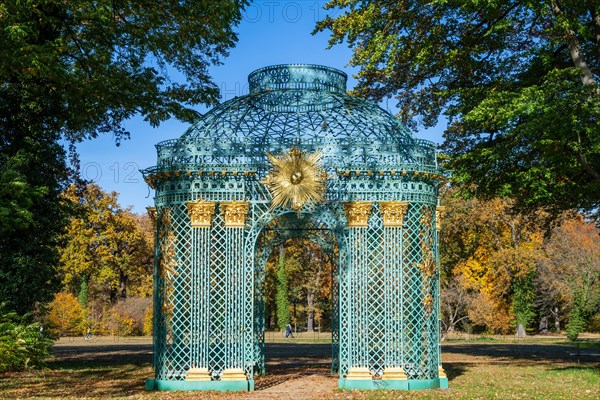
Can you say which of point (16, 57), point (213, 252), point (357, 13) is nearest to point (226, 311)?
point (213, 252)

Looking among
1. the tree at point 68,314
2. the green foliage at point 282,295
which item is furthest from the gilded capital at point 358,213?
the tree at point 68,314

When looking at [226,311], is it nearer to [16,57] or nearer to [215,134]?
[215,134]

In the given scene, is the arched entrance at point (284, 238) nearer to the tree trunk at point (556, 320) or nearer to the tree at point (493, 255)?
the tree at point (493, 255)

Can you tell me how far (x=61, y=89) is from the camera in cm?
2020

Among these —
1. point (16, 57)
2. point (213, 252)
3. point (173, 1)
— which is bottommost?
point (213, 252)

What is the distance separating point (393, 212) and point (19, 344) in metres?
10.9

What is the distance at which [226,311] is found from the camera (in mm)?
14453

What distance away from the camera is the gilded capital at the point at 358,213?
14656 millimetres

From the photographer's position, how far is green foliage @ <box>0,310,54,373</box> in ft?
58.7

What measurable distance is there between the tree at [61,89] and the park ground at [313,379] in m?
3.42

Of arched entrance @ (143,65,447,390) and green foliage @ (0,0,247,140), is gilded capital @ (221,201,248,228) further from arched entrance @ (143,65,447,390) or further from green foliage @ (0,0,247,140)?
green foliage @ (0,0,247,140)

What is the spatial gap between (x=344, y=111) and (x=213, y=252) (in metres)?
4.50

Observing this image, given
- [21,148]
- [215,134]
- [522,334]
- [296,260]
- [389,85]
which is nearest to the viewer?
[215,134]

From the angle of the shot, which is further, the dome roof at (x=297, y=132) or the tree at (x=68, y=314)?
the tree at (x=68, y=314)
